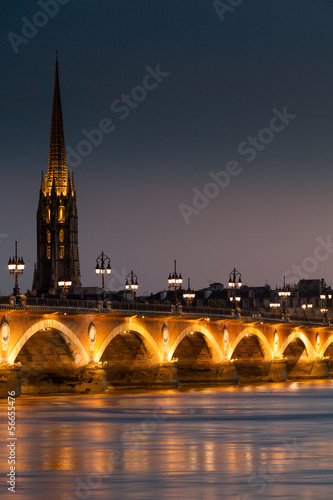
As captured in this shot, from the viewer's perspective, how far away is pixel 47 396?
6391 centimetres

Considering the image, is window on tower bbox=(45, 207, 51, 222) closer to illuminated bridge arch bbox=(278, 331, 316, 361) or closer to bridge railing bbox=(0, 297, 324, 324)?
illuminated bridge arch bbox=(278, 331, 316, 361)

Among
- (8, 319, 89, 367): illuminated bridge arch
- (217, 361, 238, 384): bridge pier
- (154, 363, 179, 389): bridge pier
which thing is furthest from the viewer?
(217, 361, 238, 384): bridge pier

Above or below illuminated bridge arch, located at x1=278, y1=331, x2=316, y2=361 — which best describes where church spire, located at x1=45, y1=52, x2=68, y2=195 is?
above

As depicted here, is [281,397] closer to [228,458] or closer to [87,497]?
[228,458]

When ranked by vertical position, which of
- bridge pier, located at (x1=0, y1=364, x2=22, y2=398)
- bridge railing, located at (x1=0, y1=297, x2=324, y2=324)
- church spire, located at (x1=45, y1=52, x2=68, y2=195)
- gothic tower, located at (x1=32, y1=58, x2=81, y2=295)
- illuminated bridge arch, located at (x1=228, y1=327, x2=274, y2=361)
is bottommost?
bridge pier, located at (x1=0, y1=364, x2=22, y2=398)

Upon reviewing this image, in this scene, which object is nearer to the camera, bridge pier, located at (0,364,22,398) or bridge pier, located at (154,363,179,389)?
bridge pier, located at (0,364,22,398)

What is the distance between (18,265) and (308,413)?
57.9 feet

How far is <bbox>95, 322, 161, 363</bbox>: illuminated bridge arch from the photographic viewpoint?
68775 millimetres

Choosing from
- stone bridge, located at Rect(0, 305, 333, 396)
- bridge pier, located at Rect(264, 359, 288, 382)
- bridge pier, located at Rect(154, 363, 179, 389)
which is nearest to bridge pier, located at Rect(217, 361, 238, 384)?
stone bridge, located at Rect(0, 305, 333, 396)

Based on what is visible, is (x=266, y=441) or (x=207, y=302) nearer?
(x=266, y=441)

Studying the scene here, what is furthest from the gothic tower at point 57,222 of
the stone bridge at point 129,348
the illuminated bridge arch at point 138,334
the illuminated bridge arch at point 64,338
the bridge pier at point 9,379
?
the bridge pier at point 9,379

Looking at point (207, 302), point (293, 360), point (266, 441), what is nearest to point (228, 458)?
point (266, 441)

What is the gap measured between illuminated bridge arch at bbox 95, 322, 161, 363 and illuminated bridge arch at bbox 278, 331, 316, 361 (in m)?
A: 29.2

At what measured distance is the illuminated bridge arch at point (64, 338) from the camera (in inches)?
2361
